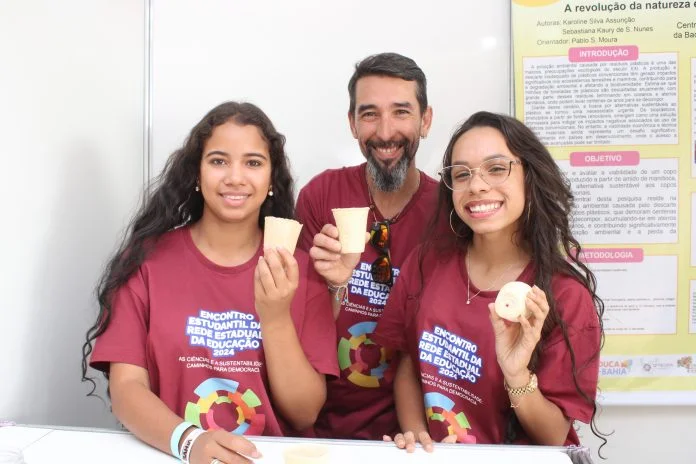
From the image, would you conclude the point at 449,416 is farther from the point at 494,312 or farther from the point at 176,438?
the point at 176,438

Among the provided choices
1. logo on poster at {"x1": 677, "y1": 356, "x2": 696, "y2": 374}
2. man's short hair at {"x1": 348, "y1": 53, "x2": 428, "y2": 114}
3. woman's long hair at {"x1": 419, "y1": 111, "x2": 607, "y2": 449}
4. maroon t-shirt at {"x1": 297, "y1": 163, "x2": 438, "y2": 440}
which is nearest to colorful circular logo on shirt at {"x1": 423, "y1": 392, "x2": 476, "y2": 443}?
woman's long hair at {"x1": 419, "y1": 111, "x2": 607, "y2": 449}

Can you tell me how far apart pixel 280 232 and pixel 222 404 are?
1.81ft

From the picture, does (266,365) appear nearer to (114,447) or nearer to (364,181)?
(114,447)

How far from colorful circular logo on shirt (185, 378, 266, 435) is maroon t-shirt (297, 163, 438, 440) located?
1.73 ft

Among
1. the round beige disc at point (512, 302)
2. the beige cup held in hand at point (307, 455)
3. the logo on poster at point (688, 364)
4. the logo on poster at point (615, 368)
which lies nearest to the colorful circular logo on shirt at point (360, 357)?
the round beige disc at point (512, 302)

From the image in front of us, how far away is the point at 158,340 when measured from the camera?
1769mm

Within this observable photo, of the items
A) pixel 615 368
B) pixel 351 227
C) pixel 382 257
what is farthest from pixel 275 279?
pixel 615 368

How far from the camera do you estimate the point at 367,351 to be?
7.37ft

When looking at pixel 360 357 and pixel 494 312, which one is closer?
pixel 494 312

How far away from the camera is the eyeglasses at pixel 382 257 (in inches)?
87.4

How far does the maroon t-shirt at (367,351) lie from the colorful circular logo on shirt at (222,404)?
529mm

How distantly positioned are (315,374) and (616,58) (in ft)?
6.60

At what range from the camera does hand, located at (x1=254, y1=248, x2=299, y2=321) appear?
5.42 feet

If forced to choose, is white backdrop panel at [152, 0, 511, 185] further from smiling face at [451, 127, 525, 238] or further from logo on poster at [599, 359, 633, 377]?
logo on poster at [599, 359, 633, 377]
